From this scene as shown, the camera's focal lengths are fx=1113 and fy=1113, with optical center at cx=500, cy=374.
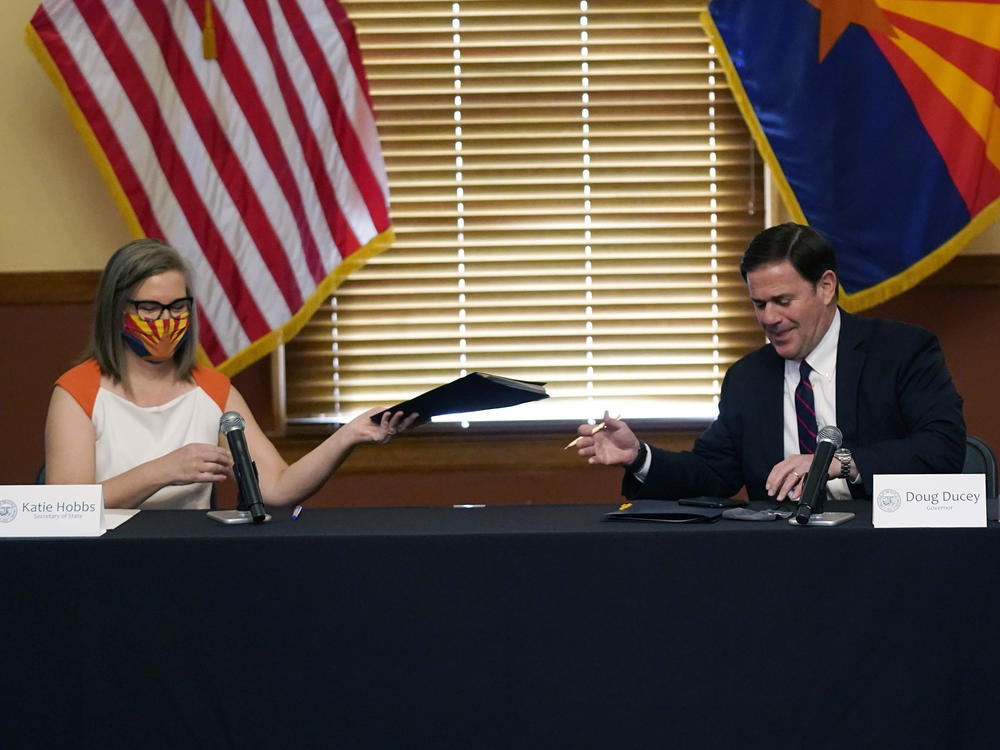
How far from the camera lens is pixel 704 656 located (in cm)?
178

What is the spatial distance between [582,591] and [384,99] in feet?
8.42

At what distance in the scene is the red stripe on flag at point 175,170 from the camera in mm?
3586

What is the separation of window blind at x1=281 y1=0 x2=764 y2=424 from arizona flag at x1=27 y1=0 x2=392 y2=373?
0.95 feet

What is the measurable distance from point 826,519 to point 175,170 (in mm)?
2534

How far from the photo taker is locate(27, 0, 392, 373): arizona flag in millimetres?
3623

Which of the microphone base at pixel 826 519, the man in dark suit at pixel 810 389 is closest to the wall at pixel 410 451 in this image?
the man in dark suit at pixel 810 389

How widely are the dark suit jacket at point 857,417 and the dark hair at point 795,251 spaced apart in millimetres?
177

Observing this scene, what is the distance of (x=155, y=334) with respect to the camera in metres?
2.66

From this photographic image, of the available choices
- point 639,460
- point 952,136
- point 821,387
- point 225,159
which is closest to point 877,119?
point 952,136

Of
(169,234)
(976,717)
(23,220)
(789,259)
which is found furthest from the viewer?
(23,220)

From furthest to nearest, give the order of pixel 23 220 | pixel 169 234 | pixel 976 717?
1. pixel 23 220
2. pixel 169 234
3. pixel 976 717

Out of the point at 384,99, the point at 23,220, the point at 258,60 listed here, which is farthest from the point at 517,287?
the point at 23,220

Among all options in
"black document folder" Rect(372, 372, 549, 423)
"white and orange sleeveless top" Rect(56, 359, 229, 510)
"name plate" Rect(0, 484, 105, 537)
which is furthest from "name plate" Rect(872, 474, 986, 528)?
"white and orange sleeveless top" Rect(56, 359, 229, 510)

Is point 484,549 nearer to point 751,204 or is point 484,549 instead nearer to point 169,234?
point 169,234
